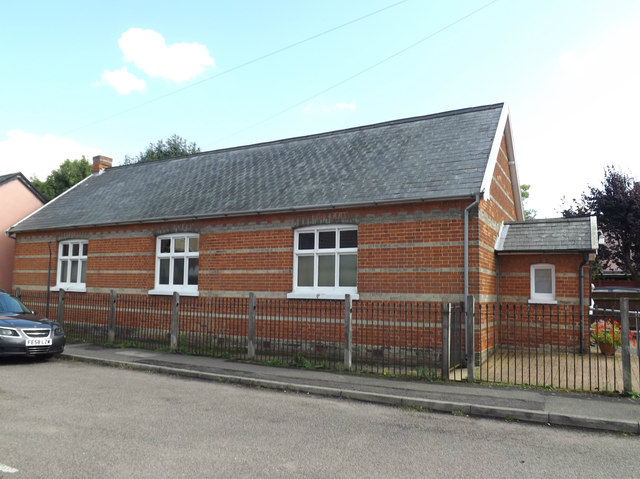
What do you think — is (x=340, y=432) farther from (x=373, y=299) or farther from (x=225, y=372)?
(x=373, y=299)

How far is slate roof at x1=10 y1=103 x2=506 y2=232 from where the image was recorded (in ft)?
36.4

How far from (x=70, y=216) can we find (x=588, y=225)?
54.4 ft

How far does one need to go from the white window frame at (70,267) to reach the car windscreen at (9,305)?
3911 millimetres

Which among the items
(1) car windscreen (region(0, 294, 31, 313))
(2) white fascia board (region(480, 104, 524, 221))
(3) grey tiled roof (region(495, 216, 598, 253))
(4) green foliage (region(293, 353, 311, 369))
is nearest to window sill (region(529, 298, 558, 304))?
(3) grey tiled roof (region(495, 216, 598, 253))

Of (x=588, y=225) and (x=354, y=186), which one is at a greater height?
(x=354, y=186)

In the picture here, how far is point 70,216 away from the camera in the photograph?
1741cm

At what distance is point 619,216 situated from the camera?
25.2 meters

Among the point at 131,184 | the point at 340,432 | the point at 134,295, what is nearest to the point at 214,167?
the point at 131,184

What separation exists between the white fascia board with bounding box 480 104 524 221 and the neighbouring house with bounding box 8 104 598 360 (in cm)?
6

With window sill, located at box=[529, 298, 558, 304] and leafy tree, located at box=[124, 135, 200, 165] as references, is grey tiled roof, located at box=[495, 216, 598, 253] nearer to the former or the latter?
window sill, located at box=[529, 298, 558, 304]

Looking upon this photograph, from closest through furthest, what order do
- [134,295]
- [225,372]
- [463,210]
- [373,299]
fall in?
1. [225,372]
2. [463,210]
3. [373,299]
4. [134,295]

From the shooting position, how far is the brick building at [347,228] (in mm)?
10492

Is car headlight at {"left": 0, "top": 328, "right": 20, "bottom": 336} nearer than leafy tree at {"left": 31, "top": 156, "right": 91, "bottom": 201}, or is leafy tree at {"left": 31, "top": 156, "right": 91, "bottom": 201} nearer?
car headlight at {"left": 0, "top": 328, "right": 20, "bottom": 336}

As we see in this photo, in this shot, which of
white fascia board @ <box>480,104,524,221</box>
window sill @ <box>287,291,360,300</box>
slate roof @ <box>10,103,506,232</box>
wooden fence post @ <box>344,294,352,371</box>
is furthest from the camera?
window sill @ <box>287,291,360,300</box>
